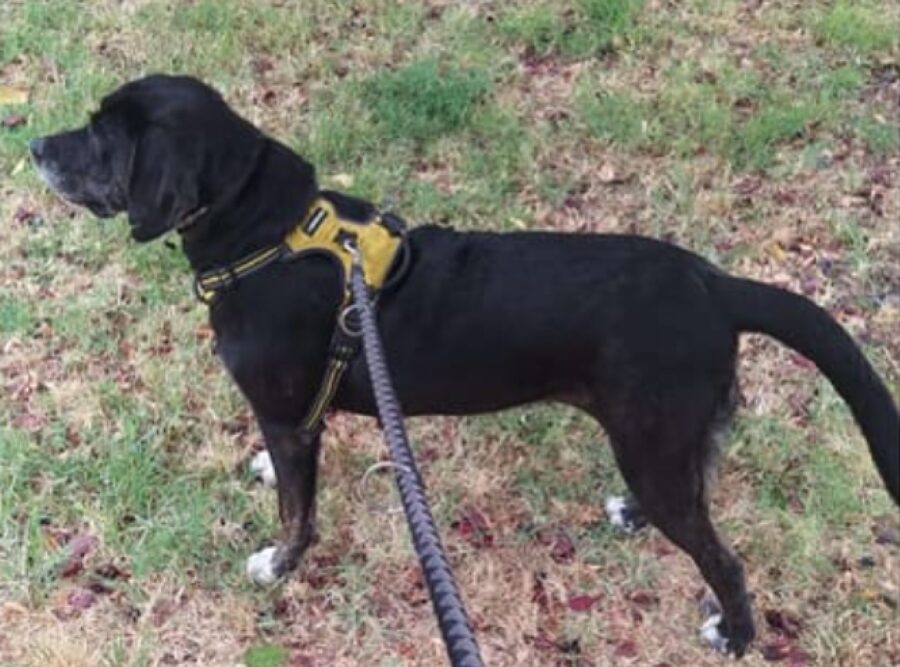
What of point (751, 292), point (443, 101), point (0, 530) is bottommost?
point (0, 530)

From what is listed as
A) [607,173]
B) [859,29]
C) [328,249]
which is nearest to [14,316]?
[328,249]

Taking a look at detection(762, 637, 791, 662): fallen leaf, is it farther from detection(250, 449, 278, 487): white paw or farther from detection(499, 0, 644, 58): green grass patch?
detection(499, 0, 644, 58): green grass patch

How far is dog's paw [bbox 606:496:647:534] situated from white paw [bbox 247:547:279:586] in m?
1.05

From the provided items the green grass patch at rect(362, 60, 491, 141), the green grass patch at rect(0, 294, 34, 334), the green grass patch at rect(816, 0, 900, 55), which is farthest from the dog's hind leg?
the green grass patch at rect(816, 0, 900, 55)

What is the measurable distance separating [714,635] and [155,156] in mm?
2011

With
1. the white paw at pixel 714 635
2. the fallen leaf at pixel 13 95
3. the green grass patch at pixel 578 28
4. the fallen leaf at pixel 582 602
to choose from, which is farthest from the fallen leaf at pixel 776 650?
the fallen leaf at pixel 13 95

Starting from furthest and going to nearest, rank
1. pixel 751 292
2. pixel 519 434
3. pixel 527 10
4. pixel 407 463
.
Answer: pixel 527 10
pixel 519 434
pixel 751 292
pixel 407 463

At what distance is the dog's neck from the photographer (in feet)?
10.9

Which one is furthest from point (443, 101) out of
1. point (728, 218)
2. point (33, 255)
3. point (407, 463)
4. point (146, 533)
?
point (407, 463)

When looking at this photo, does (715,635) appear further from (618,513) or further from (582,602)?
(618,513)

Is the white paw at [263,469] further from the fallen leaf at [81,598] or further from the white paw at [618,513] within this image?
the white paw at [618,513]

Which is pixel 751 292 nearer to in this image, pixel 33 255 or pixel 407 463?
pixel 407 463

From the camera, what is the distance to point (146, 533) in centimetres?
395

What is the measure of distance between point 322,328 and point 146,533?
3.44ft
